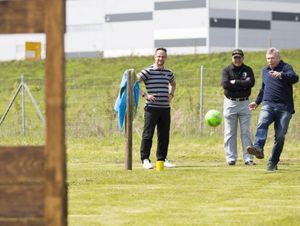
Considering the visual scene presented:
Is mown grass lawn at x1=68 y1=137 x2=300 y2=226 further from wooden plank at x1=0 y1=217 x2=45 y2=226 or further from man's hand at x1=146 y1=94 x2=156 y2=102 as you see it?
wooden plank at x1=0 y1=217 x2=45 y2=226

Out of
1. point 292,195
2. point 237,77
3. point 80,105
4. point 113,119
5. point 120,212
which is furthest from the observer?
point 80,105

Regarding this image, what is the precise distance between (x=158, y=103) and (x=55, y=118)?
351 inches

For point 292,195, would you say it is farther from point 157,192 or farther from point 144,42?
point 144,42

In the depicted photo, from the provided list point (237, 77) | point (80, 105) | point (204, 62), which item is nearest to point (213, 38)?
point (204, 62)

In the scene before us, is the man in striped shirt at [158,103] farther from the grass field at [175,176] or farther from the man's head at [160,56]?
the grass field at [175,176]

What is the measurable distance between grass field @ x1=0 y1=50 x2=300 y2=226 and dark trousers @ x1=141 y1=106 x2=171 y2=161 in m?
0.32

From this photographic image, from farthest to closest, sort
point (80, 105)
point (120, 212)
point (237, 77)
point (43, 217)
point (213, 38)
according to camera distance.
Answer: point (213, 38) < point (80, 105) < point (237, 77) < point (120, 212) < point (43, 217)

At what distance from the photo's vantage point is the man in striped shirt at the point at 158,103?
43.1ft

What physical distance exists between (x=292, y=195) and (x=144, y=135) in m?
4.05

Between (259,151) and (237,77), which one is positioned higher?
(237,77)

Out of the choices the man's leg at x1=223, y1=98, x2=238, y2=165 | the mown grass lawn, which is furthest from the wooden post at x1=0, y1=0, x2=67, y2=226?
the man's leg at x1=223, y1=98, x2=238, y2=165

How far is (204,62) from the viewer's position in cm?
4044

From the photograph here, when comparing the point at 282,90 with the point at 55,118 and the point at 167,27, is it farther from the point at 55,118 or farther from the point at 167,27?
the point at 167,27

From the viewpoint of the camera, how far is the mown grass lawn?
7.75m
